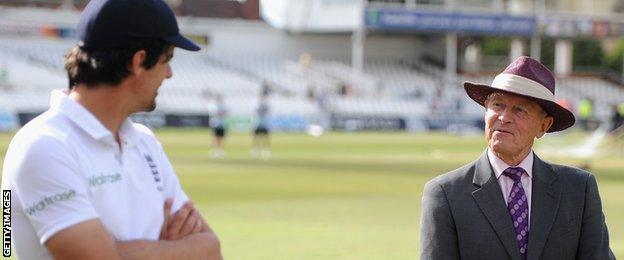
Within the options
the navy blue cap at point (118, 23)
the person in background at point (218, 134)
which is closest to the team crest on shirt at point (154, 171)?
the navy blue cap at point (118, 23)

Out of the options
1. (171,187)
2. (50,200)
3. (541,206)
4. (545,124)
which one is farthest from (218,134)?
(50,200)

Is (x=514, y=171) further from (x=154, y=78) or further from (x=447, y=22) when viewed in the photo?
(x=447, y=22)

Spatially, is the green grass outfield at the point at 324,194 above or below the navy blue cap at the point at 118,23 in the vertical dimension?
below

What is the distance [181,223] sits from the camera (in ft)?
13.1

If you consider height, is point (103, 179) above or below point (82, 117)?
below

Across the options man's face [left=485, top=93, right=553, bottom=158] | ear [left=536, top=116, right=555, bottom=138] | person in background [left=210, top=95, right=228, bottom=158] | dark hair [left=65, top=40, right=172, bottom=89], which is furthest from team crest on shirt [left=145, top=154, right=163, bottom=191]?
person in background [left=210, top=95, right=228, bottom=158]

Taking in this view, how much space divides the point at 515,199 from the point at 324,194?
16.1 m

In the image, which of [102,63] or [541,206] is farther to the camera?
[541,206]

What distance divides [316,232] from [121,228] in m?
11.6

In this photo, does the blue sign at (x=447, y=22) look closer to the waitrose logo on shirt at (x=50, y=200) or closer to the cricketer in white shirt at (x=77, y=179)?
the cricketer in white shirt at (x=77, y=179)

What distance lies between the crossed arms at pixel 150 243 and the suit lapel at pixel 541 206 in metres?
1.74

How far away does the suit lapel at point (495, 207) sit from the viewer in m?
5.33

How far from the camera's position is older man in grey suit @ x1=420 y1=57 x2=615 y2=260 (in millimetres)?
5332

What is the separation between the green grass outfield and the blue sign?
31.3 meters
